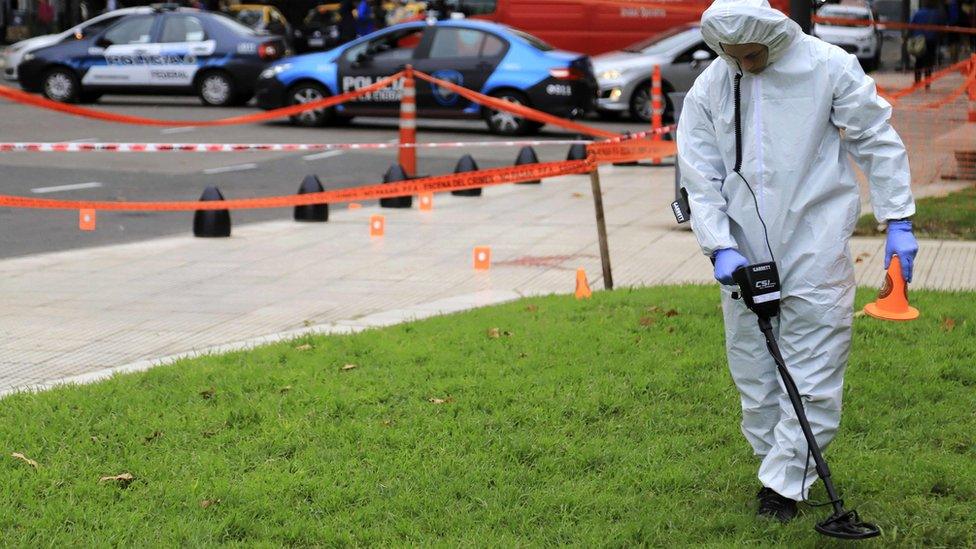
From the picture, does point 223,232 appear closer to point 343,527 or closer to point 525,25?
point 343,527

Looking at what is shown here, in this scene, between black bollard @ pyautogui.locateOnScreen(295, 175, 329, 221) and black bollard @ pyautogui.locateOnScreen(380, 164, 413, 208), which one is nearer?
black bollard @ pyautogui.locateOnScreen(295, 175, 329, 221)

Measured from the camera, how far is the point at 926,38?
87.8 feet

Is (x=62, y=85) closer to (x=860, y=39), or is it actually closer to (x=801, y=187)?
(x=860, y=39)

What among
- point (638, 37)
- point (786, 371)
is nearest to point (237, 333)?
point (786, 371)

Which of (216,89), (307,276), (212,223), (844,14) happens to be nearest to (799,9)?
(307,276)

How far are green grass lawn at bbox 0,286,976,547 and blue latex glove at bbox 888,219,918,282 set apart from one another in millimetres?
871

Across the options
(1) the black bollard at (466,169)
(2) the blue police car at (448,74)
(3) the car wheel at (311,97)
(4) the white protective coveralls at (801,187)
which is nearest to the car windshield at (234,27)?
(2) the blue police car at (448,74)

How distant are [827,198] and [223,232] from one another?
25.0ft

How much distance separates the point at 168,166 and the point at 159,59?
27.1 feet

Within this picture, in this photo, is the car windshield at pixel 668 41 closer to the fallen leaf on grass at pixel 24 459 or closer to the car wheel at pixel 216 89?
the car wheel at pixel 216 89

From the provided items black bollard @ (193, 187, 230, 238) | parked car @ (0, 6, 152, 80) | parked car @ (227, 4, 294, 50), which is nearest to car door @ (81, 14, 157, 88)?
parked car @ (0, 6, 152, 80)

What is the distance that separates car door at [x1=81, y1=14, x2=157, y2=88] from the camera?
23.9 metres

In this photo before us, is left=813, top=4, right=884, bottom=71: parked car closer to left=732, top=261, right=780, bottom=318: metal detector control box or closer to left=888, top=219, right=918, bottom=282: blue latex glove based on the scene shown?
left=888, top=219, right=918, bottom=282: blue latex glove

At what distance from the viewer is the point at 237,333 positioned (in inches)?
309
